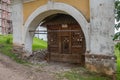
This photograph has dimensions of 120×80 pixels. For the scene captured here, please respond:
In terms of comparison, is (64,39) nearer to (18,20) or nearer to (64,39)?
(64,39)

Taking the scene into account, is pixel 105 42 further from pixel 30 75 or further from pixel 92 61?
pixel 30 75

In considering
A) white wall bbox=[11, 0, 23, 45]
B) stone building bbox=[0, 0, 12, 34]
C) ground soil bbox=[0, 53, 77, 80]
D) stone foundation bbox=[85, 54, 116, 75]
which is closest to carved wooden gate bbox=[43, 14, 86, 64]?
white wall bbox=[11, 0, 23, 45]

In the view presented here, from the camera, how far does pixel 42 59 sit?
15844mm

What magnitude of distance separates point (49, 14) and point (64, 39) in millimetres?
1877

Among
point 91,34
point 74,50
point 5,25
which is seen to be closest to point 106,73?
point 91,34

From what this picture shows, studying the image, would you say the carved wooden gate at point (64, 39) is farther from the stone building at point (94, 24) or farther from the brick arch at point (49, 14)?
the stone building at point (94, 24)

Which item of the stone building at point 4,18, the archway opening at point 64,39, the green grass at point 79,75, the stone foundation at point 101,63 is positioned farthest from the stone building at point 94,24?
the stone building at point 4,18

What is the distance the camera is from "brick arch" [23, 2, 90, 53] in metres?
12.0

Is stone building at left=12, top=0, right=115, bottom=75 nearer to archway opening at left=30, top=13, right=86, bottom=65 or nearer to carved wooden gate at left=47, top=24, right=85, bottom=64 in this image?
archway opening at left=30, top=13, right=86, bottom=65

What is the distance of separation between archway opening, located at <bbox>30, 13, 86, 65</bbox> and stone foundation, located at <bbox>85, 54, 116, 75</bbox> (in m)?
2.40

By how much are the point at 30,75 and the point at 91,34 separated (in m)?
3.29

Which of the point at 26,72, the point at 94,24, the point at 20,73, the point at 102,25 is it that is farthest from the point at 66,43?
the point at 20,73

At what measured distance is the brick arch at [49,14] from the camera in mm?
11984

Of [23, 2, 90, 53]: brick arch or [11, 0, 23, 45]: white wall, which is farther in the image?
[11, 0, 23, 45]: white wall
